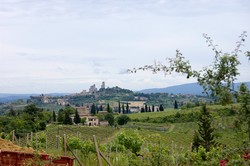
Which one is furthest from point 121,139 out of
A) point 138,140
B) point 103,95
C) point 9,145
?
point 103,95

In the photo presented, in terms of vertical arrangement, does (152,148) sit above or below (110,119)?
above

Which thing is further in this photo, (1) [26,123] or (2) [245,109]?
(1) [26,123]

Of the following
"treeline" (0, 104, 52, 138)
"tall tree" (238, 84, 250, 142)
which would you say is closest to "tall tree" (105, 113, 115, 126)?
"treeline" (0, 104, 52, 138)

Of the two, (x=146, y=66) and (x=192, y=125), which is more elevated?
(x=146, y=66)

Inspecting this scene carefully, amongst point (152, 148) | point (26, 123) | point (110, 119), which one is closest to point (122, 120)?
point (110, 119)

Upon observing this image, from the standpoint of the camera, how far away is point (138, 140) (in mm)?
17078

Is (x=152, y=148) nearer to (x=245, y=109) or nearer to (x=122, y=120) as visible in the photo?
(x=245, y=109)

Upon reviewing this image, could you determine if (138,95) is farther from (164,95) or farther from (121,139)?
(121,139)

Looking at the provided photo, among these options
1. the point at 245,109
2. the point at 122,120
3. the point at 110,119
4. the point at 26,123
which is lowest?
the point at 122,120

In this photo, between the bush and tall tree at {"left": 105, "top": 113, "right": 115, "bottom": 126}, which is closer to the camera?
the bush

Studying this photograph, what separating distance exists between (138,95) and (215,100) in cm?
15674

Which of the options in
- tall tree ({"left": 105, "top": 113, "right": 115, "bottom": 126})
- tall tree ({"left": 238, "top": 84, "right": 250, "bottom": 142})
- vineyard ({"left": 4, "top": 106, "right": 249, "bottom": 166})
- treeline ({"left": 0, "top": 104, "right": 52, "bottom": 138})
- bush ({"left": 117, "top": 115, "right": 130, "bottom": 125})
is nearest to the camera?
tall tree ({"left": 238, "top": 84, "right": 250, "bottom": 142})

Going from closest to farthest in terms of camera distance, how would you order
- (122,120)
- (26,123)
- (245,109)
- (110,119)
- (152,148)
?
1. (245,109)
2. (152,148)
3. (26,123)
4. (122,120)
5. (110,119)

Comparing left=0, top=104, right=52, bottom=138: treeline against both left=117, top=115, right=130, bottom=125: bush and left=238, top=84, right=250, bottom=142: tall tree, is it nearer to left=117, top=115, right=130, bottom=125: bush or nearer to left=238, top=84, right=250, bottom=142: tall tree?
left=117, top=115, right=130, bottom=125: bush
